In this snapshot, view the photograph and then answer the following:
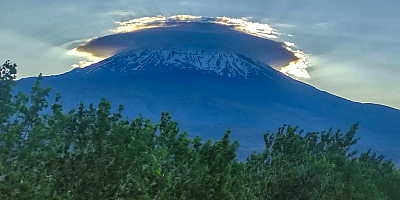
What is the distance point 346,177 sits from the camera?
90.7ft

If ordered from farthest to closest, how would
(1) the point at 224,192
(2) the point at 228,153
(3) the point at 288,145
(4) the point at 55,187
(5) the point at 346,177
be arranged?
(5) the point at 346,177, (3) the point at 288,145, (2) the point at 228,153, (1) the point at 224,192, (4) the point at 55,187

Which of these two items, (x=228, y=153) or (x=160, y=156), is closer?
(x=160, y=156)

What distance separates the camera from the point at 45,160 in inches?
496

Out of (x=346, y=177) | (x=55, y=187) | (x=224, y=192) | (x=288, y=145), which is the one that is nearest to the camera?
(x=55, y=187)

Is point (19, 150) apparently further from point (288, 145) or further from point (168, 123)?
point (288, 145)

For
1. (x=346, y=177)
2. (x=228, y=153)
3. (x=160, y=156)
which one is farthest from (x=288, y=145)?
(x=160, y=156)

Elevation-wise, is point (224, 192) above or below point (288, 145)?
below

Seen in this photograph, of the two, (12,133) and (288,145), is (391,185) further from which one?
(12,133)

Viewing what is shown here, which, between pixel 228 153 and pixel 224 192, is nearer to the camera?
pixel 224 192

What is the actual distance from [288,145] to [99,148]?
40.6ft

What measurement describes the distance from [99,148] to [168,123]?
9.12 ft

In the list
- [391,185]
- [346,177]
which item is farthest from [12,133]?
[391,185]

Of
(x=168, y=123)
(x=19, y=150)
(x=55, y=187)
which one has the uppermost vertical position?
(x=168, y=123)

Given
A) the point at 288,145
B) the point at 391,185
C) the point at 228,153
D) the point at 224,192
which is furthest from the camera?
the point at 391,185
